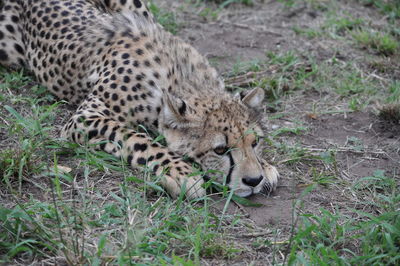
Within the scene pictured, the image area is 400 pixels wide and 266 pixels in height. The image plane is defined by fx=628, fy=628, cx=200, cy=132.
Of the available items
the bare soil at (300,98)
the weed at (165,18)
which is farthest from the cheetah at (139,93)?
the weed at (165,18)

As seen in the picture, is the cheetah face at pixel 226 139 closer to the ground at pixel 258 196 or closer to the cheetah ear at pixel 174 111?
the cheetah ear at pixel 174 111

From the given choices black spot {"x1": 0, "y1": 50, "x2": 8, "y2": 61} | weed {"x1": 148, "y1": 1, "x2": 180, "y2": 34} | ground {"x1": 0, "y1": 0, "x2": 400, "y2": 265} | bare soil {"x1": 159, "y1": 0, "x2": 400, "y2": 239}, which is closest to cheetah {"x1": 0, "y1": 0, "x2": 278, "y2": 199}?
black spot {"x1": 0, "y1": 50, "x2": 8, "y2": 61}

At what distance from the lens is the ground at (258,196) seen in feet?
9.84

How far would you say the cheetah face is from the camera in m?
3.64

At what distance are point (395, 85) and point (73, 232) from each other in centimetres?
325

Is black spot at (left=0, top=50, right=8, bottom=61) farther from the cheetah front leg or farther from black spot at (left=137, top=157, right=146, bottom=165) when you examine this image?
black spot at (left=137, top=157, right=146, bottom=165)

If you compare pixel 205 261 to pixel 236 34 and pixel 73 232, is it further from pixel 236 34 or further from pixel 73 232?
pixel 236 34

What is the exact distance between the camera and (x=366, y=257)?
2.98m

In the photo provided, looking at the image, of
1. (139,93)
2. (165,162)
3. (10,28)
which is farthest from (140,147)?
(10,28)

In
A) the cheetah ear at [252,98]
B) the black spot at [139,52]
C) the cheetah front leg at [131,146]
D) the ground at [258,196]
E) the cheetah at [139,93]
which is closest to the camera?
the ground at [258,196]

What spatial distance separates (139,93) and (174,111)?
16.0 inches

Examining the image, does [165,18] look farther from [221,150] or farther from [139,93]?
[221,150]

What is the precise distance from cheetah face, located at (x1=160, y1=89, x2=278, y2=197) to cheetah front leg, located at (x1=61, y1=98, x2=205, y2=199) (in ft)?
0.43

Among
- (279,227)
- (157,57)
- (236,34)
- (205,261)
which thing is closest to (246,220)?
(279,227)
